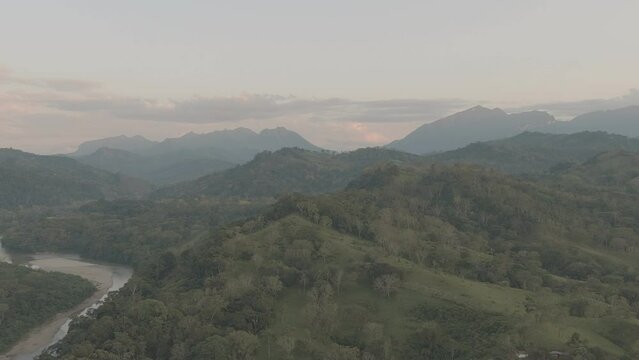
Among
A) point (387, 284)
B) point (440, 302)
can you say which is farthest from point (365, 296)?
point (440, 302)

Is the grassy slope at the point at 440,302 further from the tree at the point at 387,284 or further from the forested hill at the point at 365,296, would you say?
the tree at the point at 387,284

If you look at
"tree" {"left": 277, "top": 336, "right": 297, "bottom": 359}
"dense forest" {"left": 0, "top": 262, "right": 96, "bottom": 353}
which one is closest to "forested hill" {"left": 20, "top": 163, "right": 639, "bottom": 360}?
"tree" {"left": 277, "top": 336, "right": 297, "bottom": 359}

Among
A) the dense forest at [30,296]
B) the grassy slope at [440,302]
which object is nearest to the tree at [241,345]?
the grassy slope at [440,302]

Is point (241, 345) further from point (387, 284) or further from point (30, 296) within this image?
point (30, 296)

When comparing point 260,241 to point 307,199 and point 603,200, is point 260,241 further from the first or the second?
point 603,200

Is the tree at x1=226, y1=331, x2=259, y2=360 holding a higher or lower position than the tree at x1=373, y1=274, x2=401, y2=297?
lower

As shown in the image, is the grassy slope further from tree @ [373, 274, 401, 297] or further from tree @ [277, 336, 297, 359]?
tree @ [277, 336, 297, 359]
